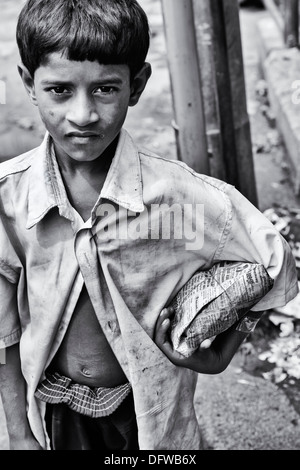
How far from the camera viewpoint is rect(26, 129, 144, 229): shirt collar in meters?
1.76

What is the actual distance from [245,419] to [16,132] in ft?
12.5

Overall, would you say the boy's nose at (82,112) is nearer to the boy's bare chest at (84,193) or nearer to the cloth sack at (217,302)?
the boy's bare chest at (84,193)

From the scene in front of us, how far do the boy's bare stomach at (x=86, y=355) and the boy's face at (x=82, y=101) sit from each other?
0.47 m

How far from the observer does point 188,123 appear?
2.84m

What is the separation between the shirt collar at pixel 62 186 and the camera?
5.78 ft

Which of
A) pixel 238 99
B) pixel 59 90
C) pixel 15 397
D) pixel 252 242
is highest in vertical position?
pixel 59 90

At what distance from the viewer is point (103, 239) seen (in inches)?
70.2

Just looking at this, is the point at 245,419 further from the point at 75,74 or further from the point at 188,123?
the point at 75,74

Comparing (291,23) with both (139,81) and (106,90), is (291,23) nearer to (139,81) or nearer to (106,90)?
(139,81)

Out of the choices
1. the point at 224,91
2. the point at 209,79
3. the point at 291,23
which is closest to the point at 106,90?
the point at 209,79

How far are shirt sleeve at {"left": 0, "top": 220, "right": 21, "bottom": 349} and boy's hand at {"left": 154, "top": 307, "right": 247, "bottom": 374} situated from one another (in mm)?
→ 418

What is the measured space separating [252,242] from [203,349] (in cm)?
32
